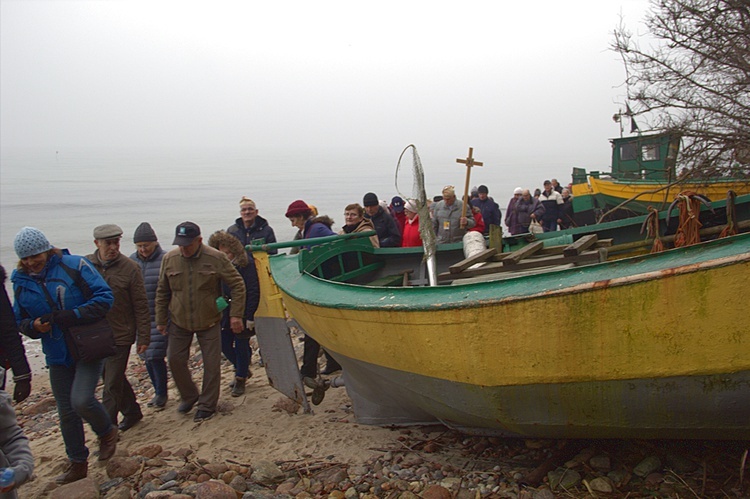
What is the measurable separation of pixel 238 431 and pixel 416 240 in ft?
9.60

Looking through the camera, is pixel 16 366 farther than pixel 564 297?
Yes

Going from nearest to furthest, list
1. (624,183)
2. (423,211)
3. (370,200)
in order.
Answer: (423,211) → (370,200) → (624,183)

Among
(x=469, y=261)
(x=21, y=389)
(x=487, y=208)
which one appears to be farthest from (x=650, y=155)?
(x=21, y=389)

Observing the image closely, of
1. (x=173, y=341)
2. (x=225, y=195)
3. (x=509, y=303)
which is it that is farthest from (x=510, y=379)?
(x=225, y=195)

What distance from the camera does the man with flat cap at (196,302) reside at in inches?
208

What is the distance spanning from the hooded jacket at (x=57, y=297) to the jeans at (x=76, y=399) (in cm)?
11

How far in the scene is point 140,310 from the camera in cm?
509

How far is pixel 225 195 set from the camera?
188 ft

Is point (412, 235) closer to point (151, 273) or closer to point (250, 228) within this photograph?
point (250, 228)

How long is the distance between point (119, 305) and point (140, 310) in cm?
17

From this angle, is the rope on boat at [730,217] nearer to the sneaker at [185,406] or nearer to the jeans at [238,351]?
the jeans at [238,351]

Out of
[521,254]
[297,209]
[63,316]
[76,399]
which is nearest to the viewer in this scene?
[63,316]

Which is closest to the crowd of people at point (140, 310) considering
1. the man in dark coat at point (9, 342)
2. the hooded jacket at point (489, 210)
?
the man in dark coat at point (9, 342)

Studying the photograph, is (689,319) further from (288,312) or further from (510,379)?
(288,312)
